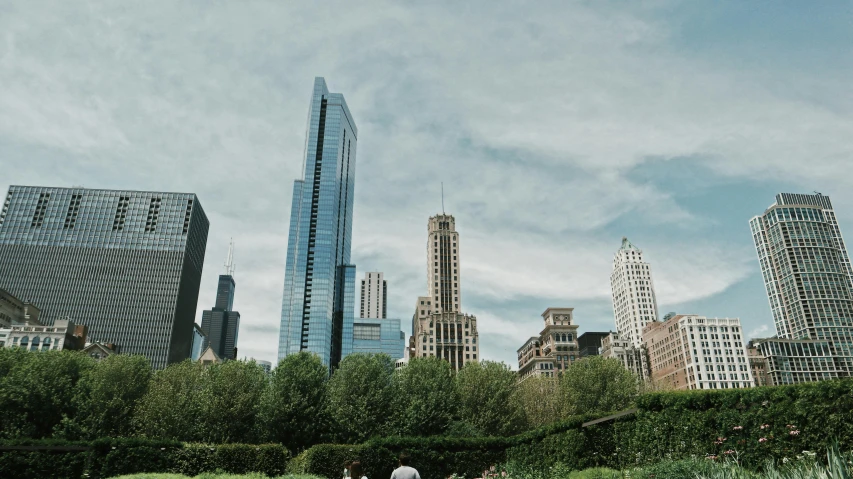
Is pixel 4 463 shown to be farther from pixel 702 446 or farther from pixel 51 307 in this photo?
pixel 51 307

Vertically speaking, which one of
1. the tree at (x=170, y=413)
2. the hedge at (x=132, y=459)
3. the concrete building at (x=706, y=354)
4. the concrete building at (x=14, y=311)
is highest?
the concrete building at (x=14, y=311)

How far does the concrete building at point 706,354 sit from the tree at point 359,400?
128 meters

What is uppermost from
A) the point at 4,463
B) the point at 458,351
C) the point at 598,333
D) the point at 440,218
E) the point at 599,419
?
the point at 440,218

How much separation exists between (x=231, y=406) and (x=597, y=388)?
40.1m

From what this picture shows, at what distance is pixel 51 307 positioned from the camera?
155125 millimetres

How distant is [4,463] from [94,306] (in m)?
151

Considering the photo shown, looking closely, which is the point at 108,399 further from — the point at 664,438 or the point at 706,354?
the point at 706,354

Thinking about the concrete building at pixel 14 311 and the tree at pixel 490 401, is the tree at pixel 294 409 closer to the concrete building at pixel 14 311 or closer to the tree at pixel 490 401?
the tree at pixel 490 401

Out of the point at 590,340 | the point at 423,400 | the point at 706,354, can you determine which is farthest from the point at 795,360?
the point at 423,400

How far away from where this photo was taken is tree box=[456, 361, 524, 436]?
55.5 m

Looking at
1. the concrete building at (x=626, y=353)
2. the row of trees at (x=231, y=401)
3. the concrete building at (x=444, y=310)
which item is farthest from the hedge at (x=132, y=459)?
the concrete building at (x=626, y=353)

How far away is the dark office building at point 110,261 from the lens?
15625 cm

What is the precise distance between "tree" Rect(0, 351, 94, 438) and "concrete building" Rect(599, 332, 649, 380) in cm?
15583

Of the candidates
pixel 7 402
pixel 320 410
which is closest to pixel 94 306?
pixel 7 402
